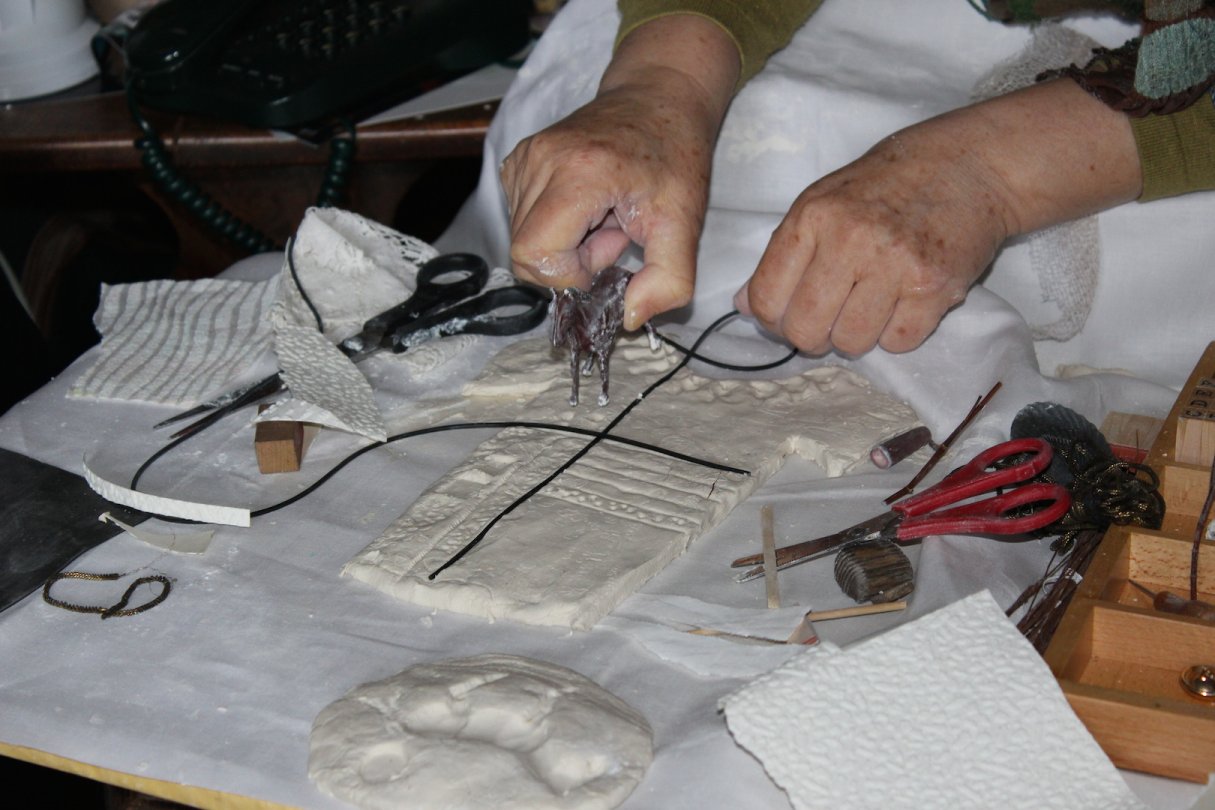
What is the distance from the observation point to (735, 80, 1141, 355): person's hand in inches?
44.1

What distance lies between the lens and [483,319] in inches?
51.6

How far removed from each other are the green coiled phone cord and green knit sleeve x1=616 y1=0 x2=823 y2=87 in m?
0.51

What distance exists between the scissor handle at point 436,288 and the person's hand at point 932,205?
333 mm

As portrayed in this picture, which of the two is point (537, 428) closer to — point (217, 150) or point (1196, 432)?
point (1196, 432)

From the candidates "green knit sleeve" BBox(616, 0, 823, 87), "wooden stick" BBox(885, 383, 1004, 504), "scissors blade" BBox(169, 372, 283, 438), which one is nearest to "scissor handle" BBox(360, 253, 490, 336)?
"scissors blade" BBox(169, 372, 283, 438)

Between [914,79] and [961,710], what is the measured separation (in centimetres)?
87

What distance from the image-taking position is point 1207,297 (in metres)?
1.28

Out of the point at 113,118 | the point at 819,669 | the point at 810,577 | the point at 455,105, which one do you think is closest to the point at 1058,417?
the point at 810,577

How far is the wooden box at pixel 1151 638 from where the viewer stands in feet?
2.51

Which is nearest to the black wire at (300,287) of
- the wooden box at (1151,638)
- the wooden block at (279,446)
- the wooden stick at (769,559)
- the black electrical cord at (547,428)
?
the black electrical cord at (547,428)

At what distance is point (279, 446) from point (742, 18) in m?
0.70

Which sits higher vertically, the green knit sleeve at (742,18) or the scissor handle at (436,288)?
the green knit sleeve at (742,18)

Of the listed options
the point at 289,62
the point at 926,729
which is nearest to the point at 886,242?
the point at 926,729

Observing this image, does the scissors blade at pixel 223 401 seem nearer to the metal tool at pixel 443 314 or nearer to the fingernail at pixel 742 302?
the metal tool at pixel 443 314
